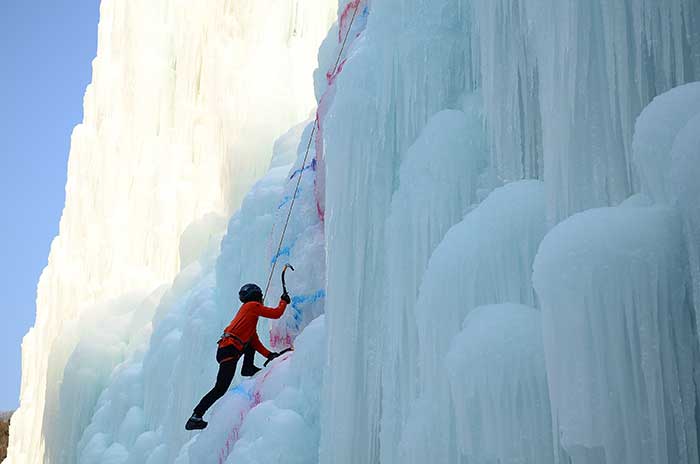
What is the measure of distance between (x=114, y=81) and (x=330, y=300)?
38.0 ft

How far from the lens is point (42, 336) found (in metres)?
16.1

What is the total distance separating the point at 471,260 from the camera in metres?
3.11

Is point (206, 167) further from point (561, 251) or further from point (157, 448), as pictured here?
point (561, 251)

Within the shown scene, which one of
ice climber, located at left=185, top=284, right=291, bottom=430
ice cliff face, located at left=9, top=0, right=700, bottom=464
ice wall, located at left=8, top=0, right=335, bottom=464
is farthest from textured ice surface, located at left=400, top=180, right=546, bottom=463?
ice wall, located at left=8, top=0, right=335, bottom=464

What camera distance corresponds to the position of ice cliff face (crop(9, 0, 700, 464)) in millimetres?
2254

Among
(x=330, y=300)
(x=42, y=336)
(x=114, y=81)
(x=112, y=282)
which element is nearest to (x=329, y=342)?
(x=330, y=300)

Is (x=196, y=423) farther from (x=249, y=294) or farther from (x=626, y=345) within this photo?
(x=626, y=345)

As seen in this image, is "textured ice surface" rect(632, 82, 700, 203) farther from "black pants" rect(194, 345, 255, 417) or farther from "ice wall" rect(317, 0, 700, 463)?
"black pants" rect(194, 345, 255, 417)

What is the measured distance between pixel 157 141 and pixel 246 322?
7656mm

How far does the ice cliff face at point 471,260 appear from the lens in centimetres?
225

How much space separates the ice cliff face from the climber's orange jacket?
31 centimetres

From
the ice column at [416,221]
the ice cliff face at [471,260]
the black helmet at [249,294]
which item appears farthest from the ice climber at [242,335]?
the ice column at [416,221]

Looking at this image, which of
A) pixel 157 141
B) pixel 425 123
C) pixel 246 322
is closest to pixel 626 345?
pixel 425 123

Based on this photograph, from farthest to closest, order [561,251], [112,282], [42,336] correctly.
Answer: [42,336] → [112,282] → [561,251]
